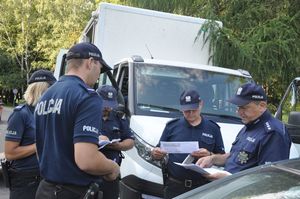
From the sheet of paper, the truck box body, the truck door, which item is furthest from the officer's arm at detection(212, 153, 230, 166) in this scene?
the truck box body

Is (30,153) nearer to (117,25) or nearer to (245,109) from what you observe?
(245,109)

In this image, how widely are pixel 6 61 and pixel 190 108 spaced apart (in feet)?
176

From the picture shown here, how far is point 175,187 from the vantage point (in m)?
4.61

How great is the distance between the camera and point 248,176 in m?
2.89

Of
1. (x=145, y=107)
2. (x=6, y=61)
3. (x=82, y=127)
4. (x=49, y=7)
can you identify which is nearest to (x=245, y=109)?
(x=82, y=127)

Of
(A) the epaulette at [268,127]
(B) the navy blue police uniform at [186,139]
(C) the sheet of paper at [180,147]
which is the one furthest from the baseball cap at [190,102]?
(A) the epaulette at [268,127]

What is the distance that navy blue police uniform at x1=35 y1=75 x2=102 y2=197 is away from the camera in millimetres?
3195

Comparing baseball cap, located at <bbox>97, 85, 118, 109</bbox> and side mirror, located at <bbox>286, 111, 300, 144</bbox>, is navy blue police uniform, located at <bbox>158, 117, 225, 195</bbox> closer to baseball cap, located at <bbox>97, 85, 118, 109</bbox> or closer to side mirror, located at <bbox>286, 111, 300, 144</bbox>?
baseball cap, located at <bbox>97, 85, 118, 109</bbox>

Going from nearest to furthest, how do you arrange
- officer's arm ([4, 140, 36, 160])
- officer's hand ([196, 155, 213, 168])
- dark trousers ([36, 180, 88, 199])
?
dark trousers ([36, 180, 88, 199])
officer's arm ([4, 140, 36, 160])
officer's hand ([196, 155, 213, 168])

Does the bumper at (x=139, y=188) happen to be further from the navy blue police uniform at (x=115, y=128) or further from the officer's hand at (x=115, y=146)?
the officer's hand at (x=115, y=146)

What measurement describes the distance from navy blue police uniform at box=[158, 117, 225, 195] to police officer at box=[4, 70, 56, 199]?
46.5 inches

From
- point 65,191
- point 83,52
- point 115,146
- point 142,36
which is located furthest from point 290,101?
point 65,191

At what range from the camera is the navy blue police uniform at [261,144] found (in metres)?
3.62

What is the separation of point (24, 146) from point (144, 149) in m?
1.40
